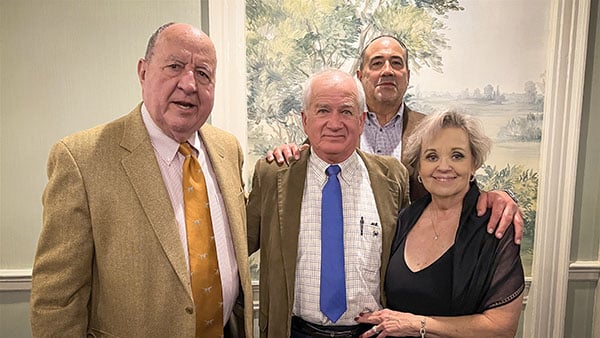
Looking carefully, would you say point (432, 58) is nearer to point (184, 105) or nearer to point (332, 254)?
point (332, 254)

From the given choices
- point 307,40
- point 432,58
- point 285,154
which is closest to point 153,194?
point 285,154

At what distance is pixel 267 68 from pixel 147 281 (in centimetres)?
147

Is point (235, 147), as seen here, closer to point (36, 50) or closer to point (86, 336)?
point (86, 336)

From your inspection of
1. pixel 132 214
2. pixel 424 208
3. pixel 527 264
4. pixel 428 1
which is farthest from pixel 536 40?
pixel 132 214

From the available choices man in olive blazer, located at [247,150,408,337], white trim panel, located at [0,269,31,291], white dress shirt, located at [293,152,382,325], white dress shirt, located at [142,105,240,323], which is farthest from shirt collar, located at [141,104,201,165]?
white trim panel, located at [0,269,31,291]

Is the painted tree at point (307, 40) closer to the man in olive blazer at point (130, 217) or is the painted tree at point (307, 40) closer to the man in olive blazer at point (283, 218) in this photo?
the man in olive blazer at point (283, 218)

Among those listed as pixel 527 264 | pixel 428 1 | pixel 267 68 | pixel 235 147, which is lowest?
pixel 527 264

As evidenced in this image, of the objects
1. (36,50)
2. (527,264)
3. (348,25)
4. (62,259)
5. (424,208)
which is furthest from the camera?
(527,264)

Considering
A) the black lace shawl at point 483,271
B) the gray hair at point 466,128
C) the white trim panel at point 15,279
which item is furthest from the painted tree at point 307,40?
the white trim panel at point 15,279

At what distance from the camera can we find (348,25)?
2514mm

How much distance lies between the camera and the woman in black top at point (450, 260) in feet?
5.06

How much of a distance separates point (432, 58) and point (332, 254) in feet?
4.75

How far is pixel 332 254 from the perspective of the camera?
66.8 inches

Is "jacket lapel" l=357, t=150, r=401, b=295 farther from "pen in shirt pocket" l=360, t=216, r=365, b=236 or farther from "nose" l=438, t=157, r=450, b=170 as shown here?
"nose" l=438, t=157, r=450, b=170
